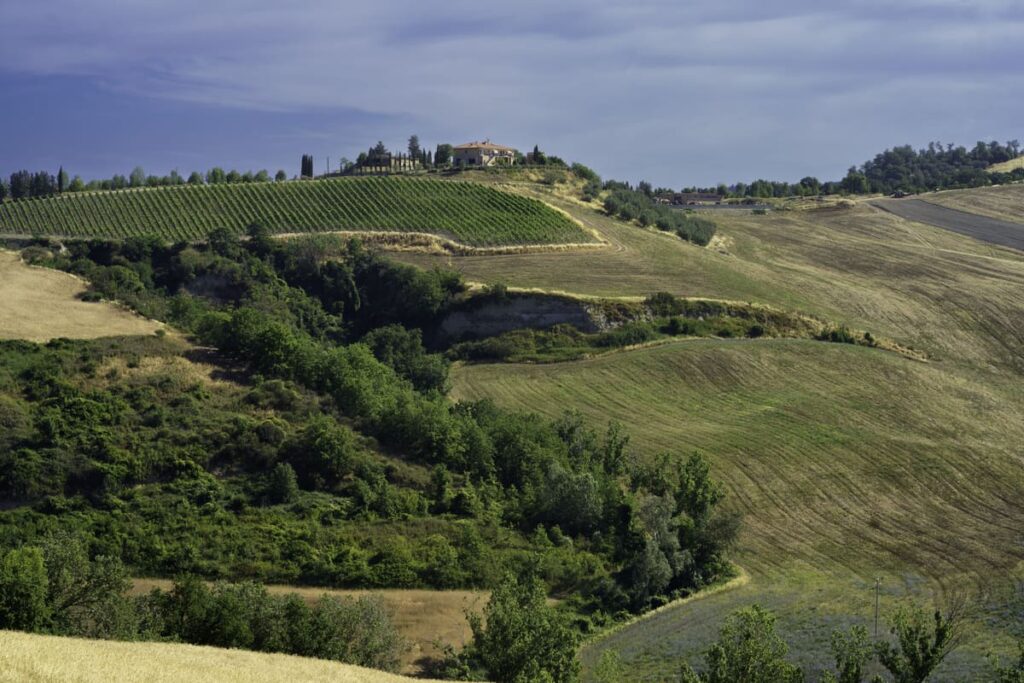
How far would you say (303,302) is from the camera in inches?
4218

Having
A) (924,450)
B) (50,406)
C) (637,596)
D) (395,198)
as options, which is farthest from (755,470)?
(395,198)

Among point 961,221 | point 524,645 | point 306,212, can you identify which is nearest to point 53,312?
point 524,645

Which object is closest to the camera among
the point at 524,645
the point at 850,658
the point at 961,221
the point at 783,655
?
the point at 850,658

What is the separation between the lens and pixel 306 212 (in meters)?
132

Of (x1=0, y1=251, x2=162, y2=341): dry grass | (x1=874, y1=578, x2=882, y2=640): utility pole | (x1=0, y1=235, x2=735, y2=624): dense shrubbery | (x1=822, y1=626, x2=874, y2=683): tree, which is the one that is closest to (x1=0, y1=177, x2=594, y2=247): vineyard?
(x1=0, y1=251, x2=162, y2=341): dry grass

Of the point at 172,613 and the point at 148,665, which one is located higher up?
the point at 148,665

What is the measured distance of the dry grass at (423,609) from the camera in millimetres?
48500

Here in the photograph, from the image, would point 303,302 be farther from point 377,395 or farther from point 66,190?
point 66,190

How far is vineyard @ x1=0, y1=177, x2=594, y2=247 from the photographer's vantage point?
12400 centimetres

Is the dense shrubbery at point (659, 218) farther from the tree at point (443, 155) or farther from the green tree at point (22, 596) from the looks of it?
the green tree at point (22, 596)

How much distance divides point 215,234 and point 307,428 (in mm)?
57290

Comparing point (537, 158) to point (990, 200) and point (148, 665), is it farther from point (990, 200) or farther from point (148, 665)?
point (148, 665)

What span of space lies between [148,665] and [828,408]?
5838 cm

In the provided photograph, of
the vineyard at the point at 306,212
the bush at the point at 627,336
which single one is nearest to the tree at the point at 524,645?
the bush at the point at 627,336
